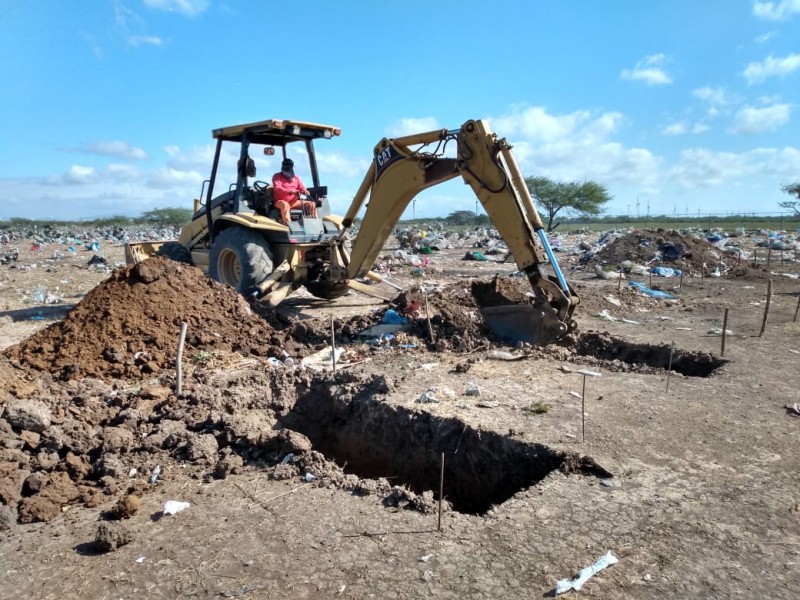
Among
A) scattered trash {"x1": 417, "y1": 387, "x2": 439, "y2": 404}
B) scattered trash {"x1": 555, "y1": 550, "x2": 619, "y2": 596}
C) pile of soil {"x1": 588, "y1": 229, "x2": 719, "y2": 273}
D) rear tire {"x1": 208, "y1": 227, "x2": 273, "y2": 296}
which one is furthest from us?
pile of soil {"x1": 588, "y1": 229, "x2": 719, "y2": 273}

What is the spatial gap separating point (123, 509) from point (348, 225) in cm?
510

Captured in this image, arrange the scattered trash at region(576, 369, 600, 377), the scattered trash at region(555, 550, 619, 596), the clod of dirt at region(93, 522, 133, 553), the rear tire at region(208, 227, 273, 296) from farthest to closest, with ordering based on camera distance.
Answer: the rear tire at region(208, 227, 273, 296) → the scattered trash at region(576, 369, 600, 377) → the clod of dirt at region(93, 522, 133, 553) → the scattered trash at region(555, 550, 619, 596)

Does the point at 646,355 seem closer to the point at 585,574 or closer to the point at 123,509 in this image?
the point at 585,574

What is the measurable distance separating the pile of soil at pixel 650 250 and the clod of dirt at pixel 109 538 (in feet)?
46.4

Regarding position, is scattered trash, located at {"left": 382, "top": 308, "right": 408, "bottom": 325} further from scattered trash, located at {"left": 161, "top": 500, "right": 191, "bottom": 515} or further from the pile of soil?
the pile of soil

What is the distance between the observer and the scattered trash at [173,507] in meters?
3.29

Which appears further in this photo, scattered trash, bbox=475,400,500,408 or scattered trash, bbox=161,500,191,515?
scattered trash, bbox=475,400,500,408

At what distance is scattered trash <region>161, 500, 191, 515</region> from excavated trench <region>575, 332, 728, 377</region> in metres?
4.26

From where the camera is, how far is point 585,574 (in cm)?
253

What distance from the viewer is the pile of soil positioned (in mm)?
14859

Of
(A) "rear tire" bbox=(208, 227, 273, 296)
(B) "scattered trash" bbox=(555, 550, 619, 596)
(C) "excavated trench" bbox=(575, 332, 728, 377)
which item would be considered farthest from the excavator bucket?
(B) "scattered trash" bbox=(555, 550, 619, 596)

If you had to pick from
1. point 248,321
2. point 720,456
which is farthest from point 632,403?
point 248,321

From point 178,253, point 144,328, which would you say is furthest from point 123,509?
point 178,253

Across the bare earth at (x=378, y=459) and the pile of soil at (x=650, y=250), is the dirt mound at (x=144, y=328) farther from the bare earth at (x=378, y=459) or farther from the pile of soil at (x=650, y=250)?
the pile of soil at (x=650, y=250)
